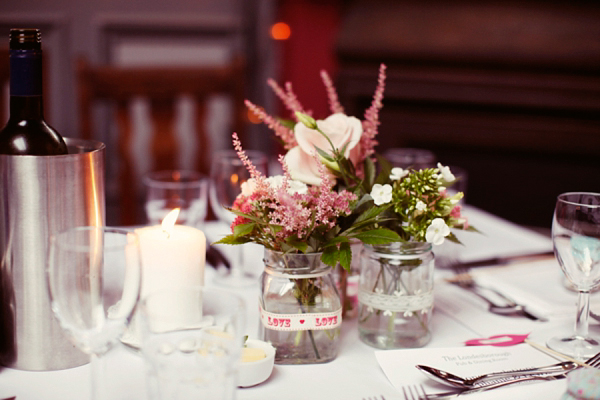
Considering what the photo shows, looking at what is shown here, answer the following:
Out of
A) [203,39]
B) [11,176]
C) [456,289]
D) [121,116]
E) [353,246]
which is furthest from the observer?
[203,39]

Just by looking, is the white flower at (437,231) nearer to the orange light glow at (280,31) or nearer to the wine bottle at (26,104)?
the wine bottle at (26,104)

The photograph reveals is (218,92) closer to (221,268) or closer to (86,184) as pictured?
(221,268)

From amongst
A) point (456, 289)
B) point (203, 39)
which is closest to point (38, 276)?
point (456, 289)

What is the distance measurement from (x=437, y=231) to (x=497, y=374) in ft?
0.59

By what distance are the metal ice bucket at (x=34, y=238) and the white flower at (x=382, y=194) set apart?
334 mm

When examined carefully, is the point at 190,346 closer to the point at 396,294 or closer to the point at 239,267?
the point at 396,294

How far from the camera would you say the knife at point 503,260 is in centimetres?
116

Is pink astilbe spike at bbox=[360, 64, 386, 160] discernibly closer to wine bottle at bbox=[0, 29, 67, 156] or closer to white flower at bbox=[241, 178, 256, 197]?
white flower at bbox=[241, 178, 256, 197]

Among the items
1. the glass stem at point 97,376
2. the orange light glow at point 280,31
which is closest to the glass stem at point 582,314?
the glass stem at point 97,376

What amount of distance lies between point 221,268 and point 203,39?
2.12 m

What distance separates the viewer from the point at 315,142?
819 millimetres

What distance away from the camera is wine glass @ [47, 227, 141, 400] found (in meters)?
0.58

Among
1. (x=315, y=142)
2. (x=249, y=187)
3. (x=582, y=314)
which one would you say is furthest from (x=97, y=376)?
(x=582, y=314)

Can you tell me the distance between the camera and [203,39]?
118 inches
